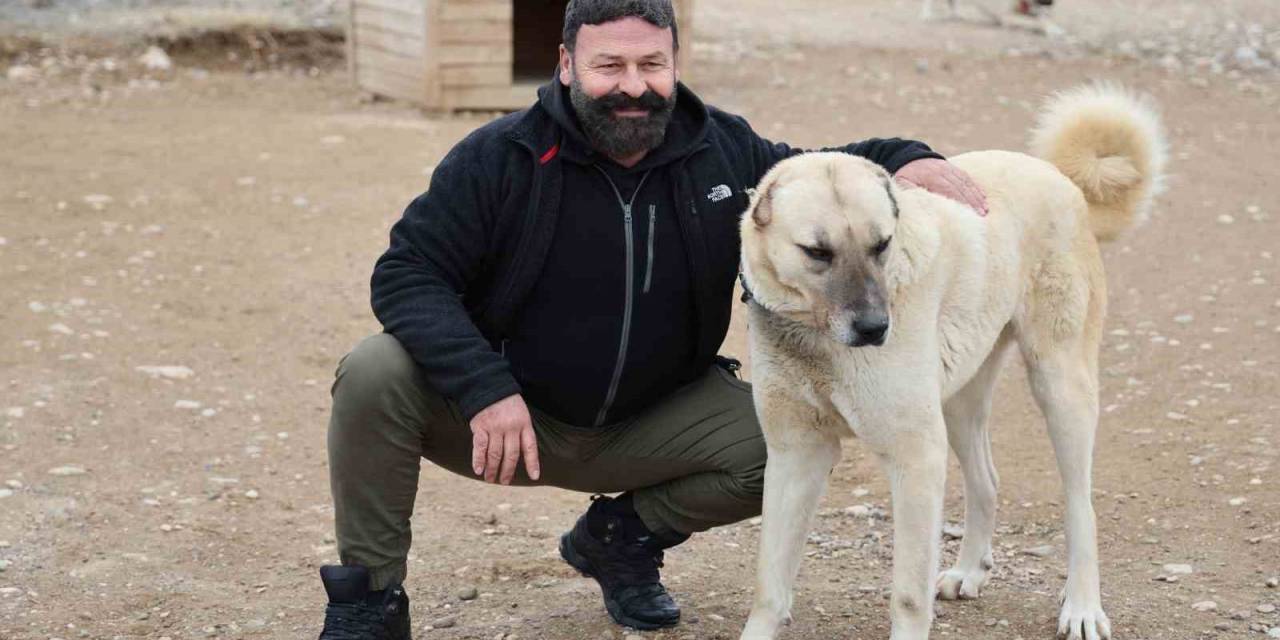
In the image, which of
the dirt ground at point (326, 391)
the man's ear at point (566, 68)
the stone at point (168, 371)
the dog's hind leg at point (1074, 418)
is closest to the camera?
the man's ear at point (566, 68)

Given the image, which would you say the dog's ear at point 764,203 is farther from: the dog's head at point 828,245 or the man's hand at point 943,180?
the man's hand at point 943,180

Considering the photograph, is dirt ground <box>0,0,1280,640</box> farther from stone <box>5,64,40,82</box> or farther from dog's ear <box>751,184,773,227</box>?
dog's ear <box>751,184,773,227</box>

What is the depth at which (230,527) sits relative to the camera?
4133mm

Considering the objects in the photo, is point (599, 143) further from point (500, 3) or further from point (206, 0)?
point (206, 0)

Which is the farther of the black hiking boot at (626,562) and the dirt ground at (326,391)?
the dirt ground at (326,391)

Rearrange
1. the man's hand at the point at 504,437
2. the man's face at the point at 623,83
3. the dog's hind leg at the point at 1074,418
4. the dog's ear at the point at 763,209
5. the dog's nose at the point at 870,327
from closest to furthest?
the dog's nose at the point at 870,327 < the dog's ear at the point at 763,209 < the man's hand at the point at 504,437 < the man's face at the point at 623,83 < the dog's hind leg at the point at 1074,418

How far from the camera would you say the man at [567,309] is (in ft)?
10.2

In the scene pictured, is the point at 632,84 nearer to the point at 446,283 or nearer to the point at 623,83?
the point at 623,83

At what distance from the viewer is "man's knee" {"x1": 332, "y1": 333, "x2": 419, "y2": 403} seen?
3090 mm

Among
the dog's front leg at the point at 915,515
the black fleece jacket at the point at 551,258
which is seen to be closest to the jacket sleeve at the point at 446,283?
the black fleece jacket at the point at 551,258

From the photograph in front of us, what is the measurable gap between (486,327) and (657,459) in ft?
1.57

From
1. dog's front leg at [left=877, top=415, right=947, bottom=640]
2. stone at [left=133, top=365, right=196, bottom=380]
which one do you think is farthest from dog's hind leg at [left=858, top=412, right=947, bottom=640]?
stone at [left=133, top=365, right=196, bottom=380]

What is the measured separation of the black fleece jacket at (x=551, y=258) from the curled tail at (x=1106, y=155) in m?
0.47

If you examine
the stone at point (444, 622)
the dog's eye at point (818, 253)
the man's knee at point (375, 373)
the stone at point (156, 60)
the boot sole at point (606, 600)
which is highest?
the dog's eye at point (818, 253)
